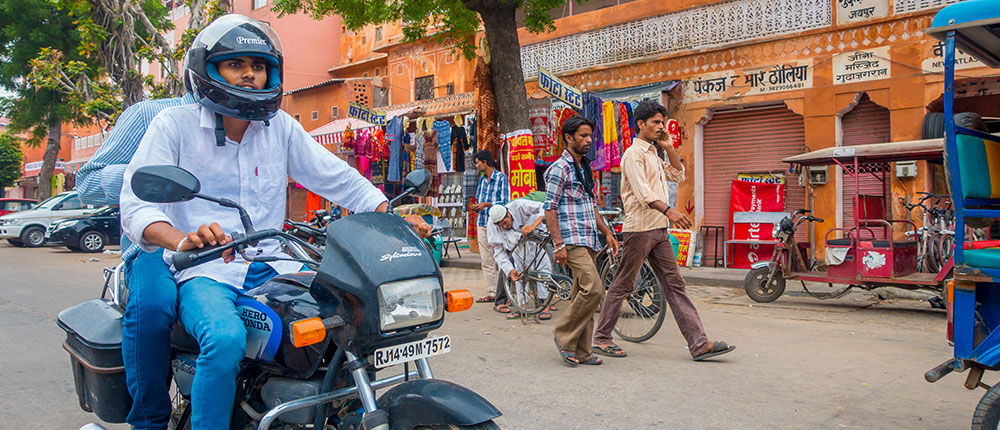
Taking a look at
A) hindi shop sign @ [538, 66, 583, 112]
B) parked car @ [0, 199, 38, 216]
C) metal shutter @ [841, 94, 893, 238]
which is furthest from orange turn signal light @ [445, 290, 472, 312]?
parked car @ [0, 199, 38, 216]

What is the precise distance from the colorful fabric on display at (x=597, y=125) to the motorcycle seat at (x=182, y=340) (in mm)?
10238

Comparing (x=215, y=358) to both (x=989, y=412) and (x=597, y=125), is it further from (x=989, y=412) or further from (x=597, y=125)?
(x=597, y=125)

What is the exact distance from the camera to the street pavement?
151 inches

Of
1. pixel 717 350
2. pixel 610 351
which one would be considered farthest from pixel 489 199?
pixel 717 350

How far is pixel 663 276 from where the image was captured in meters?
5.28

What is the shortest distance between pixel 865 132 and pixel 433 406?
11.6 m

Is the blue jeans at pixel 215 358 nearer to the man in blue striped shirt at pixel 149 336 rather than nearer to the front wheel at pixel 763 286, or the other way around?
the man in blue striped shirt at pixel 149 336

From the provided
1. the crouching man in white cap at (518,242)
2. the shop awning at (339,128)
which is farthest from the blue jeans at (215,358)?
the shop awning at (339,128)

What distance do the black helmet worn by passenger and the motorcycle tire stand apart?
3.33 meters

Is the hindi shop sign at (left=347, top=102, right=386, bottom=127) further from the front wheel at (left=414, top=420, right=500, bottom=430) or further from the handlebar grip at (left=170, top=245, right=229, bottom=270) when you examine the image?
the front wheel at (left=414, top=420, right=500, bottom=430)

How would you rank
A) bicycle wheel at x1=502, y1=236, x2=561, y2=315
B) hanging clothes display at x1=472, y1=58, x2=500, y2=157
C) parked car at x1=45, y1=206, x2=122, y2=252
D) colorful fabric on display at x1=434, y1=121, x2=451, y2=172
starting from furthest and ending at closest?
parked car at x1=45, y1=206, x2=122, y2=252, colorful fabric on display at x1=434, y1=121, x2=451, y2=172, hanging clothes display at x1=472, y1=58, x2=500, y2=157, bicycle wheel at x1=502, y1=236, x2=561, y2=315

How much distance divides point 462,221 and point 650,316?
12.0 m

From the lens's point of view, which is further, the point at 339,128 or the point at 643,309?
A: the point at 339,128

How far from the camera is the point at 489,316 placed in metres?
7.57
